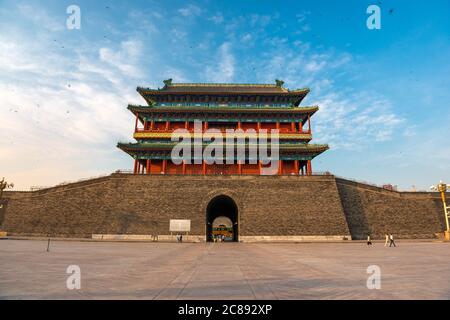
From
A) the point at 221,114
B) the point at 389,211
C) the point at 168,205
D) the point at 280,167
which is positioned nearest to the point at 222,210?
the point at 280,167

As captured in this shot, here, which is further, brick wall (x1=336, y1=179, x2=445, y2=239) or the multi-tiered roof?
the multi-tiered roof

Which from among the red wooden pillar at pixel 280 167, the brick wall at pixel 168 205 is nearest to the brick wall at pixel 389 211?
the brick wall at pixel 168 205

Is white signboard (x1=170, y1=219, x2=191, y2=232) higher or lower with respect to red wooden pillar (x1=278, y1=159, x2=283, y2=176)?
lower

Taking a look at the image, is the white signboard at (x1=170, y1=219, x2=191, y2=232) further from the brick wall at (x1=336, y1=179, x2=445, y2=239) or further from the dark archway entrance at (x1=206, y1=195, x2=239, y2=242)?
the brick wall at (x1=336, y1=179, x2=445, y2=239)

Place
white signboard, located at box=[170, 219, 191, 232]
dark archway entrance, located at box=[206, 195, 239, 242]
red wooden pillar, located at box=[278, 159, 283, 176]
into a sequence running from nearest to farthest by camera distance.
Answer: white signboard, located at box=[170, 219, 191, 232]
dark archway entrance, located at box=[206, 195, 239, 242]
red wooden pillar, located at box=[278, 159, 283, 176]

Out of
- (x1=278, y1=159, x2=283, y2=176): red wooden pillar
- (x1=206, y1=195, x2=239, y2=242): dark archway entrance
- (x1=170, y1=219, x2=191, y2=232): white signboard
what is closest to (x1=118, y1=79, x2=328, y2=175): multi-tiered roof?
(x1=278, y1=159, x2=283, y2=176): red wooden pillar

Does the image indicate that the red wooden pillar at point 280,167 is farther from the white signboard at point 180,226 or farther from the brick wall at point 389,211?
the white signboard at point 180,226

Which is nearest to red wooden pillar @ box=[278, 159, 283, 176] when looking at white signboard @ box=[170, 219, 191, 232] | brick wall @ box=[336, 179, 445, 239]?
brick wall @ box=[336, 179, 445, 239]

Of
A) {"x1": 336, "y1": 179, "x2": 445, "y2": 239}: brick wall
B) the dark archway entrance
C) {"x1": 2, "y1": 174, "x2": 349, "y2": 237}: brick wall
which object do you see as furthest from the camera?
the dark archway entrance

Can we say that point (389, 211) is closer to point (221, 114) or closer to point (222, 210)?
point (222, 210)

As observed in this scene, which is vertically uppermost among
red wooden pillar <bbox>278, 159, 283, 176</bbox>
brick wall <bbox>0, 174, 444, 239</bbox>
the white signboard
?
red wooden pillar <bbox>278, 159, 283, 176</bbox>

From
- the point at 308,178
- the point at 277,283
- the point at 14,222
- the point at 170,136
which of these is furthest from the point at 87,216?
the point at 277,283

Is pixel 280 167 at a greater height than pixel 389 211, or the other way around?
pixel 280 167

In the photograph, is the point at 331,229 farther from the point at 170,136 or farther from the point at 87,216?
the point at 87,216
